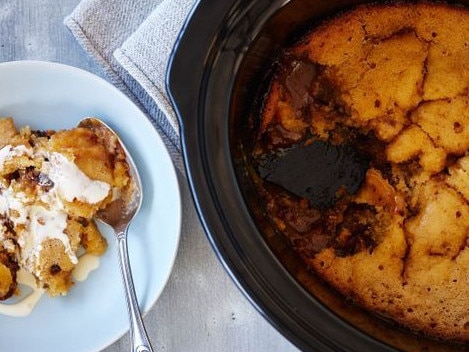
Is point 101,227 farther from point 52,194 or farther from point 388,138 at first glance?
point 388,138

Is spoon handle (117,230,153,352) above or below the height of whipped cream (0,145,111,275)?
below

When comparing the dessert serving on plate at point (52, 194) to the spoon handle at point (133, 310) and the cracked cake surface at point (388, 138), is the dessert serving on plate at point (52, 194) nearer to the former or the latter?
the spoon handle at point (133, 310)

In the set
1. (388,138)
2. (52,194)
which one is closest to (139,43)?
(52,194)

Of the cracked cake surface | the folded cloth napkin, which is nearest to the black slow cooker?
the cracked cake surface

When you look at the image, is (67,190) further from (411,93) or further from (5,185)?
(411,93)

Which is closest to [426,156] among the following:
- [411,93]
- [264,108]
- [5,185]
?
[411,93]

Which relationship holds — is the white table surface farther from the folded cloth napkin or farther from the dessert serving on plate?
the dessert serving on plate
